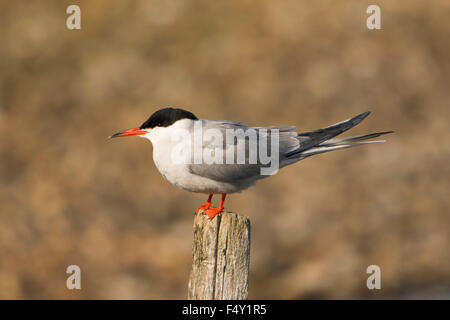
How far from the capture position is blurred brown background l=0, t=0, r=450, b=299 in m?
9.53

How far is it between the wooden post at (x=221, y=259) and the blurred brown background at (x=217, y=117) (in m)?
5.63

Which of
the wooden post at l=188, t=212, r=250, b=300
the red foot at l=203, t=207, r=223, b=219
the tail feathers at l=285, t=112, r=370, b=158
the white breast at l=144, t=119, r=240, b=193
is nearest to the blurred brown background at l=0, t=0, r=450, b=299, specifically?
the tail feathers at l=285, t=112, r=370, b=158

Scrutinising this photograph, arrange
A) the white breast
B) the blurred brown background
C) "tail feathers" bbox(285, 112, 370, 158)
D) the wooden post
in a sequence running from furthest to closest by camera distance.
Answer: the blurred brown background, "tail feathers" bbox(285, 112, 370, 158), the white breast, the wooden post

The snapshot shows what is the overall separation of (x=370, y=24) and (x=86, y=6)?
4.93m

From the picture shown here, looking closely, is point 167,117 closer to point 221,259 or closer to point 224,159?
point 224,159

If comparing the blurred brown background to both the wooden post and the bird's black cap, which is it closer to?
the bird's black cap

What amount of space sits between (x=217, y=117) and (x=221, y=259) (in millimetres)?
6585

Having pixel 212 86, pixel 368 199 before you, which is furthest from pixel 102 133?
pixel 368 199

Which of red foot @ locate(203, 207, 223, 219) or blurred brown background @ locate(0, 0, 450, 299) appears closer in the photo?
red foot @ locate(203, 207, 223, 219)

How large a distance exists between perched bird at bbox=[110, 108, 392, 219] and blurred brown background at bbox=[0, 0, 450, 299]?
515 cm

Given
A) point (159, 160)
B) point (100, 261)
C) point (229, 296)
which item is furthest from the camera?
point (100, 261)

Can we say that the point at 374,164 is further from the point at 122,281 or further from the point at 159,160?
the point at 159,160

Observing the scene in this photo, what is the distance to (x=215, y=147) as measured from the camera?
4320mm

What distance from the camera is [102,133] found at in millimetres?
10023
